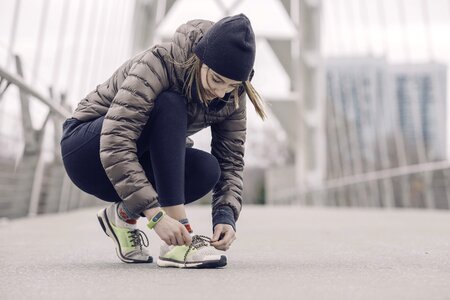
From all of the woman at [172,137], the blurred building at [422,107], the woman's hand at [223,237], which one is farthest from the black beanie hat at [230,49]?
the blurred building at [422,107]

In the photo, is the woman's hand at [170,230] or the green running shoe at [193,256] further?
the green running shoe at [193,256]

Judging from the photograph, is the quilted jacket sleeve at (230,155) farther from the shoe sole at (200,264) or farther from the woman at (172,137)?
the shoe sole at (200,264)

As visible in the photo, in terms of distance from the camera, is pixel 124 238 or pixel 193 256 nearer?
pixel 193 256

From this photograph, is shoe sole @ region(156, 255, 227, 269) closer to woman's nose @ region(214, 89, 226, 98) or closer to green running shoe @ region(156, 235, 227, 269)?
green running shoe @ region(156, 235, 227, 269)

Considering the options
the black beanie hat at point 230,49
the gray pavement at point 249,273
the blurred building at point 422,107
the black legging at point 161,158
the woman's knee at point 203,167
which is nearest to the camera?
the gray pavement at point 249,273

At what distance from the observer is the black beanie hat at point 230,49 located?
5.87ft

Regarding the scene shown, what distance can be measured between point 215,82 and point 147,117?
0.61 ft

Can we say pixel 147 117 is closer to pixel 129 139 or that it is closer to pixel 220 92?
pixel 129 139

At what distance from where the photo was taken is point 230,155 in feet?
7.18

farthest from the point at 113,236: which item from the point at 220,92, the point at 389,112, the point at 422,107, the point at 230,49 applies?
the point at 389,112

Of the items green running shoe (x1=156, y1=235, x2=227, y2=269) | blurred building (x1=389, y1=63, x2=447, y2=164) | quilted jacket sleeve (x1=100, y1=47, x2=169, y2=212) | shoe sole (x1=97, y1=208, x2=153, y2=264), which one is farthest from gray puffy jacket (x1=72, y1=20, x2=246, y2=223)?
blurred building (x1=389, y1=63, x2=447, y2=164)

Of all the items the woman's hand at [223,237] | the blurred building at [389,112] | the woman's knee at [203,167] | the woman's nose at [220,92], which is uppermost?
the woman's nose at [220,92]

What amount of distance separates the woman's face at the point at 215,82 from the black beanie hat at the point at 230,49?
21 mm

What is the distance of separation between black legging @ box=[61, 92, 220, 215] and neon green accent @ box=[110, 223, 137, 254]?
0.29 feet
